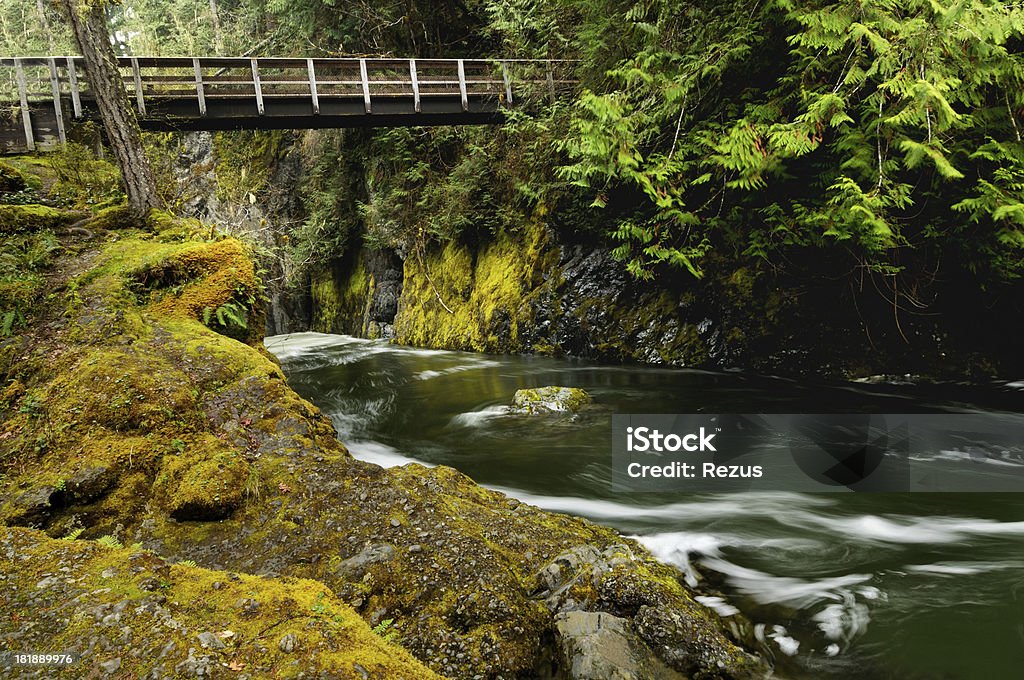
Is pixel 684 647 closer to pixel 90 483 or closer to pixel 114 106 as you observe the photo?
pixel 90 483

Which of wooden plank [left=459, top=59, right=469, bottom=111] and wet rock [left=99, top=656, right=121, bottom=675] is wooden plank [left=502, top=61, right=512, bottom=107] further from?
wet rock [left=99, top=656, right=121, bottom=675]

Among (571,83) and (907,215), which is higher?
(571,83)

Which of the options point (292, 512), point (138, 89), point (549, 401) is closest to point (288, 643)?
point (292, 512)

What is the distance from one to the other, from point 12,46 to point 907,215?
4032cm

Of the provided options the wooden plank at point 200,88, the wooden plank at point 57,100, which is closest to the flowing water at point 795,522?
the wooden plank at point 200,88

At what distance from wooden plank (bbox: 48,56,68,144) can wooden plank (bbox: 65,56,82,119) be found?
239 mm

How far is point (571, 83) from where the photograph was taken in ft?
42.8

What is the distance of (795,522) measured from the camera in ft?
16.5

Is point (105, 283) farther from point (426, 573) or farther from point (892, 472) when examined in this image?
point (892, 472)

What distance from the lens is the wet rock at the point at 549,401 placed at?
8422 mm

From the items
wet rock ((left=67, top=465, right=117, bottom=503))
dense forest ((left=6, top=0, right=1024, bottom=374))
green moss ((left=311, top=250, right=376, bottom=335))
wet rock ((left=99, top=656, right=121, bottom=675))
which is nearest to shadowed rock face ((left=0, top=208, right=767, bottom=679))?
wet rock ((left=67, top=465, right=117, bottom=503))

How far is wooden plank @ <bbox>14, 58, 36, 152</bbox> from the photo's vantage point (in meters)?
11.2

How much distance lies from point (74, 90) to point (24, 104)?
1.04 meters

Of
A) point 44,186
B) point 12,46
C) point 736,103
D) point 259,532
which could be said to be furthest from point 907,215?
point 12,46
